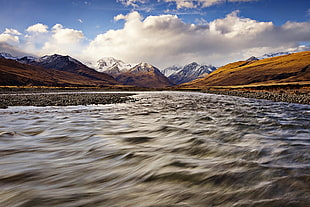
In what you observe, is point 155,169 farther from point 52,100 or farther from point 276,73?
point 276,73

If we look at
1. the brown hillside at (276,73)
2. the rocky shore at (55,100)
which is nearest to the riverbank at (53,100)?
the rocky shore at (55,100)

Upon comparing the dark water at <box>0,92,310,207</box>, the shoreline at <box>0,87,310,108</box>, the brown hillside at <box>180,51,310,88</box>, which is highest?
the brown hillside at <box>180,51,310,88</box>

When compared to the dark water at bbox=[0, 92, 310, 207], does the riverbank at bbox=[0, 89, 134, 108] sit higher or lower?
higher

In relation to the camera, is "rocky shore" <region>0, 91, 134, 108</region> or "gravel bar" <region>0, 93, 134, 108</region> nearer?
"gravel bar" <region>0, 93, 134, 108</region>

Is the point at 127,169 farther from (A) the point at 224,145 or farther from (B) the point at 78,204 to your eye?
(A) the point at 224,145

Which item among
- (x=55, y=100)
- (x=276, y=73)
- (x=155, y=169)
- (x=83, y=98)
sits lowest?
(x=155, y=169)

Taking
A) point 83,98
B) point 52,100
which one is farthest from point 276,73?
point 52,100

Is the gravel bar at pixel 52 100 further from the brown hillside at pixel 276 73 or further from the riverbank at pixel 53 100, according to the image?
the brown hillside at pixel 276 73

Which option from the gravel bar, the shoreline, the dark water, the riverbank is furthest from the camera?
the shoreline

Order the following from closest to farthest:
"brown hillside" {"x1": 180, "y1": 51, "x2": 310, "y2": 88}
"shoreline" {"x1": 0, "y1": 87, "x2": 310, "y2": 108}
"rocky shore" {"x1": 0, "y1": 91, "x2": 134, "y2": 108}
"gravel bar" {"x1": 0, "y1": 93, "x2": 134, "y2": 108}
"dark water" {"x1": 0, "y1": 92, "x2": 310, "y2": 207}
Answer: "dark water" {"x1": 0, "y1": 92, "x2": 310, "y2": 207}, "gravel bar" {"x1": 0, "y1": 93, "x2": 134, "y2": 108}, "rocky shore" {"x1": 0, "y1": 91, "x2": 134, "y2": 108}, "shoreline" {"x1": 0, "y1": 87, "x2": 310, "y2": 108}, "brown hillside" {"x1": 180, "y1": 51, "x2": 310, "y2": 88}

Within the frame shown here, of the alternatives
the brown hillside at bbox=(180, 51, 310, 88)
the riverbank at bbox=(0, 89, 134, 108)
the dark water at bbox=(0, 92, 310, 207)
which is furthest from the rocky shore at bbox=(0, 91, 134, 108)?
the brown hillside at bbox=(180, 51, 310, 88)

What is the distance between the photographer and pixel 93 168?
4.55m

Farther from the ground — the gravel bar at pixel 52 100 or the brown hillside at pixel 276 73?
the brown hillside at pixel 276 73

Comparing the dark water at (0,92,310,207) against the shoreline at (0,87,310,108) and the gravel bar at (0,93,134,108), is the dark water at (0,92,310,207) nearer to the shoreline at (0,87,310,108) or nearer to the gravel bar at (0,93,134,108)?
the gravel bar at (0,93,134,108)
